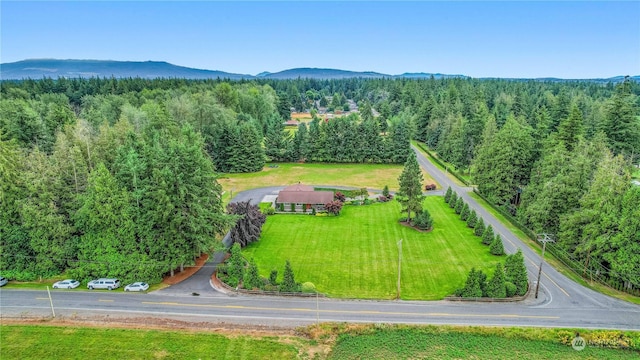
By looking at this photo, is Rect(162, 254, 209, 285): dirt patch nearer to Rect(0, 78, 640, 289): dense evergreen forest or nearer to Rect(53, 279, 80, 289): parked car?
Rect(0, 78, 640, 289): dense evergreen forest

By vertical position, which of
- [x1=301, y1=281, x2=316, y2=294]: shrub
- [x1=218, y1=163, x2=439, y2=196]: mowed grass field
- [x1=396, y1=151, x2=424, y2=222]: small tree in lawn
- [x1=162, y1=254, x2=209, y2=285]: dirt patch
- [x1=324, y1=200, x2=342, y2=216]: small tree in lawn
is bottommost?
[x1=162, y1=254, x2=209, y2=285]: dirt patch

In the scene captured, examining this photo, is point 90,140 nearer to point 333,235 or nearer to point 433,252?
point 333,235

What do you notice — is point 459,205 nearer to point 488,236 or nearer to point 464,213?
point 464,213

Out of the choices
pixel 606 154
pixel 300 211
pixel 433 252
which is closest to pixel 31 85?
pixel 300 211

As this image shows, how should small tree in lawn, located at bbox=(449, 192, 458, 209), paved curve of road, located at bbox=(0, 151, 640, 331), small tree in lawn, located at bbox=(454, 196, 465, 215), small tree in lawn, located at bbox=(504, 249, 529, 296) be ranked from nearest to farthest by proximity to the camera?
1. paved curve of road, located at bbox=(0, 151, 640, 331)
2. small tree in lawn, located at bbox=(504, 249, 529, 296)
3. small tree in lawn, located at bbox=(454, 196, 465, 215)
4. small tree in lawn, located at bbox=(449, 192, 458, 209)

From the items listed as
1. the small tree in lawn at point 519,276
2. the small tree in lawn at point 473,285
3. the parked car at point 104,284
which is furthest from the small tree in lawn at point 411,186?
the parked car at point 104,284
